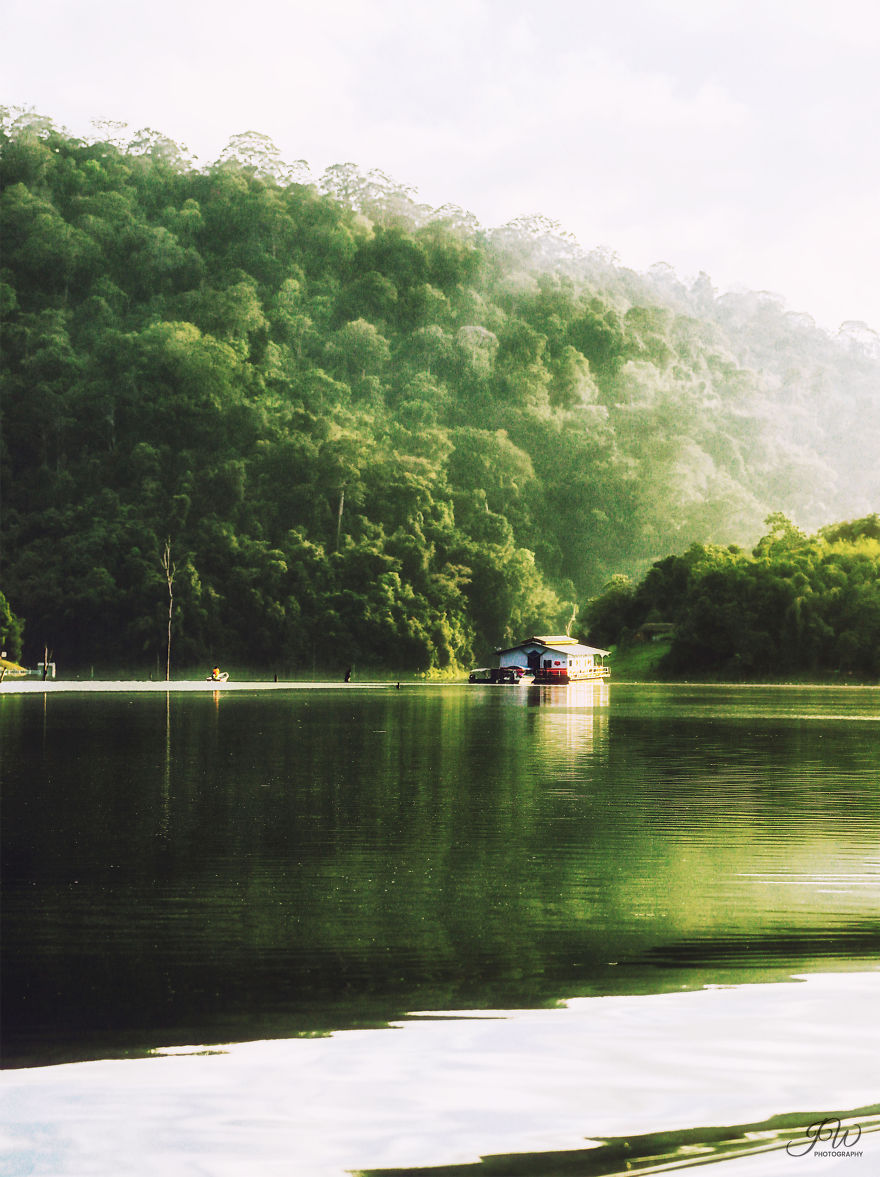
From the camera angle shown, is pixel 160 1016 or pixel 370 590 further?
pixel 370 590

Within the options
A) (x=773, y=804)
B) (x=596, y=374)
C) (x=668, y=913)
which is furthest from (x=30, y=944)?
(x=596, y=374)

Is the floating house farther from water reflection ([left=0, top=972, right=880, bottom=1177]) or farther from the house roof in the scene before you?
water reflection ([left=0, top=972, right=880, bottom=1177])

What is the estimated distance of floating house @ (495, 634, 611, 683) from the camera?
2867 inches

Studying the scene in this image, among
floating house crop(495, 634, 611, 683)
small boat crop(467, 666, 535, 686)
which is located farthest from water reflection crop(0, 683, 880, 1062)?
floating house crop(495, 634, 611, 683)

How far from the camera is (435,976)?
562 centimetres

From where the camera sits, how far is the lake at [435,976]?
12.2ft

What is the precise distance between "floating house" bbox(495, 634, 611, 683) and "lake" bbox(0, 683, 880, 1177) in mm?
58852

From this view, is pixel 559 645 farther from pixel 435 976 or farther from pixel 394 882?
pixel 435 976

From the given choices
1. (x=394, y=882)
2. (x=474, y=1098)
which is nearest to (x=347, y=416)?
(x=394, y=882)

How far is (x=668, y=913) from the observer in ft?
23.3

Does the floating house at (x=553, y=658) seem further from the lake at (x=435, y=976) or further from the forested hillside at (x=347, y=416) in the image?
the lake at (x=435, y=976)

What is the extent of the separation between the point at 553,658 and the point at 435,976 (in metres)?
67.7

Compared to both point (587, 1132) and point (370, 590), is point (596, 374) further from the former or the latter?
point (587, 1132)

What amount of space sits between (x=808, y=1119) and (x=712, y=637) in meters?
71.3
